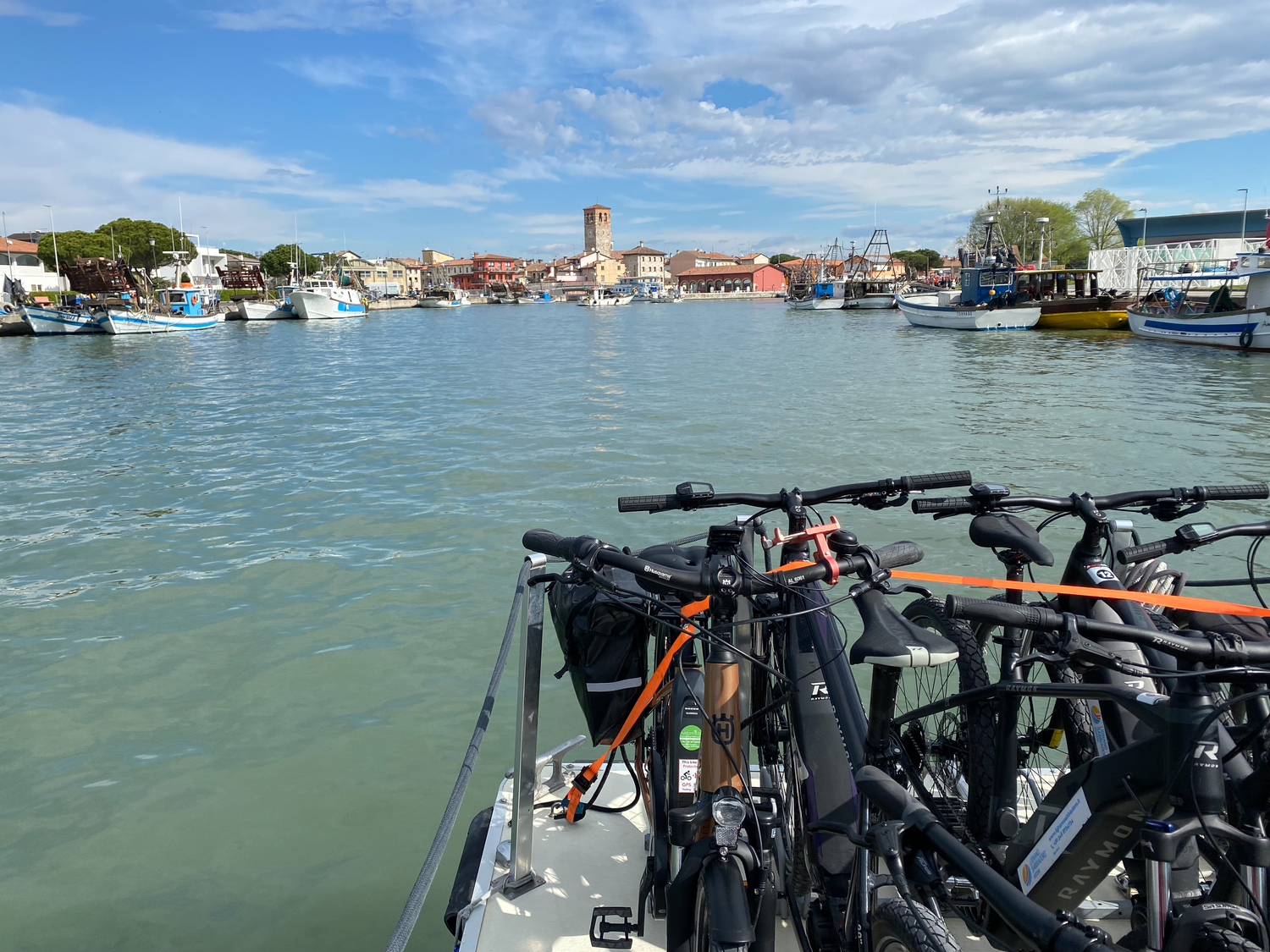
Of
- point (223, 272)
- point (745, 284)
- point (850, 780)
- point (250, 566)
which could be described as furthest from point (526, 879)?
point (745, 284)

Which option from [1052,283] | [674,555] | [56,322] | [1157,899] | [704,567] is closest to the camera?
[1157,899]

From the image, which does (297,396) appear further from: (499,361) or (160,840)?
(160,840)

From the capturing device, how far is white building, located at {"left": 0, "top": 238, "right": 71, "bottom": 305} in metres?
76.1

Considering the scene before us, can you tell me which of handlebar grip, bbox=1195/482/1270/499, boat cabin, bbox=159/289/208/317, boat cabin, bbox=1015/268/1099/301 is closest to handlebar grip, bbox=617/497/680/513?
handlebar grip, bbox=1195/482/1270/499

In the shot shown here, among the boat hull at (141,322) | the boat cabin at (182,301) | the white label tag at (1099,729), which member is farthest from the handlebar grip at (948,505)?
the boat cabin at (182,301)

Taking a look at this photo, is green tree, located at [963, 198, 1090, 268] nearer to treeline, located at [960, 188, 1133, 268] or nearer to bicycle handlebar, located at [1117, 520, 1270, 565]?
treeline, located at [960, 188, 1133, 268]

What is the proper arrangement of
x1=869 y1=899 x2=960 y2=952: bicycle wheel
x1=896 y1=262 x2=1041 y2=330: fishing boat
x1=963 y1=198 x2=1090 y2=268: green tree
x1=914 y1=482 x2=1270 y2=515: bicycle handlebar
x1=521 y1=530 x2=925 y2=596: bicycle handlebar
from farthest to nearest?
x1=963 y1=198 x2=1090 y2=268: green tree → x1=896 y1=262 x2=1041 y2=330: fishing boat → x1=914 y1=482 x2=1270 y2=515: bicycle handlebar → x1=521 y1=530 x2=925 y2=596: bicycle handlebar → x1=869 y1=899 x2=960 y2=952: bicycle wheel

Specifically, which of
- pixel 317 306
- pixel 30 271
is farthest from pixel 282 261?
pixel 317 306

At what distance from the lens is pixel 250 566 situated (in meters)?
7.56

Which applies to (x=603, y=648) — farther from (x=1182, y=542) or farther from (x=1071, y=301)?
(x=1071, y=301)

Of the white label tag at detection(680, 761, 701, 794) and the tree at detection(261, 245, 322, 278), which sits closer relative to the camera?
the white label tag at detection(680, 761, 701, 794)

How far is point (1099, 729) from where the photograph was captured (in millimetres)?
2352

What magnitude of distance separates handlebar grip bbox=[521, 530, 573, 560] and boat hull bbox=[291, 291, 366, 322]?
251ft

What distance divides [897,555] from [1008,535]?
0.64 metres
